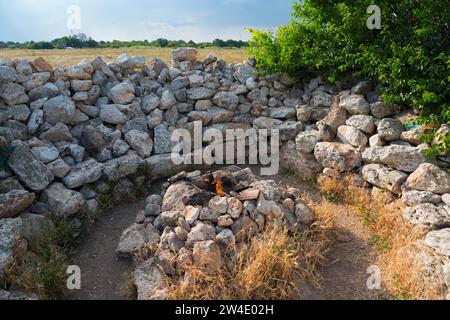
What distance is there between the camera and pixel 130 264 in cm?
581

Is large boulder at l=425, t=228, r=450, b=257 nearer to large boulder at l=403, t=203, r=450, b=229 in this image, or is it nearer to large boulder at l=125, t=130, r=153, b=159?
large boulder at l=403, t=203, r=450, b=229

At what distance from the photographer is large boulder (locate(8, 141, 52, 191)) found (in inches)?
243

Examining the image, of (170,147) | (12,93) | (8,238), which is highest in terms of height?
(12,93)

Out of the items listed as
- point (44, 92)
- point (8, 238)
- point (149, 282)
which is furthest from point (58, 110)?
point (149, 282)

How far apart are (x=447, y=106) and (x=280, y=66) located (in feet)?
11.4

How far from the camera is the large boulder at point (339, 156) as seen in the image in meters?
7.11

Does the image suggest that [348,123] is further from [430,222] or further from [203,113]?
[203,113]

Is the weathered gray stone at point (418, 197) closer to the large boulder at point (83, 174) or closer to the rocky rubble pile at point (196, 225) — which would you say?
the rocky rubble pile at point (196, 225)

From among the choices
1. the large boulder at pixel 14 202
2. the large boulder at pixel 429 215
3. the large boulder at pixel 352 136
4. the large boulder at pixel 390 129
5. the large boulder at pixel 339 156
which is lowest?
the large boulder at pixel 429 215

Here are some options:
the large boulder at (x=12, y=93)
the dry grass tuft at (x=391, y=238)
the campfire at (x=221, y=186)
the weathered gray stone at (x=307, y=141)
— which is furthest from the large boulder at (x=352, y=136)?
the large boulder at (x=12, y=93)

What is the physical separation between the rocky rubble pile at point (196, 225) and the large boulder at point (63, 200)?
39.3 inches

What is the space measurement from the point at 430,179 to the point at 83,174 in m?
5.85

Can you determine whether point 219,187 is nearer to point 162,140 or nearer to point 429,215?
point 162,140

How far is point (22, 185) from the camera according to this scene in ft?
20.3
